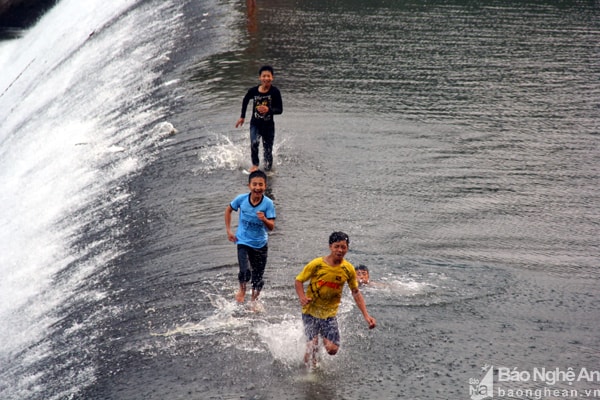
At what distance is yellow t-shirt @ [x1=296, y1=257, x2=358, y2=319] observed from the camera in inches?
267

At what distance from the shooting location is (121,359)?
307 inches

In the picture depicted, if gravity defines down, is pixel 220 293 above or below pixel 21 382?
above

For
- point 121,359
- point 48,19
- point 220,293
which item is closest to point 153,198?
point 220,293

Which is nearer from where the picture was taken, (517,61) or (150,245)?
(150,245)

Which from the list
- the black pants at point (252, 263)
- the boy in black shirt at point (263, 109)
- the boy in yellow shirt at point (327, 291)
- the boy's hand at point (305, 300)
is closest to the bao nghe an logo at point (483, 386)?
the boy in yellow shirt at point (327, 291)

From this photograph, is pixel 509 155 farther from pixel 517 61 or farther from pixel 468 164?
pixel 517 61

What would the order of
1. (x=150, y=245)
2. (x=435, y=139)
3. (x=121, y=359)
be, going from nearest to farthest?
(x=121, y=359), (x=150, y=245), (x=435, y=139)

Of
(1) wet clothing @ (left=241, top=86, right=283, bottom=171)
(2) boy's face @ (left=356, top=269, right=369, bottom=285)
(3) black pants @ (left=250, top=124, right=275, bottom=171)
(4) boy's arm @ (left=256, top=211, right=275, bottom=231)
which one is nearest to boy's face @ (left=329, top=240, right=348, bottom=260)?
(4) boy's arm @ (left=256, top=211, right=275, bottom=231)

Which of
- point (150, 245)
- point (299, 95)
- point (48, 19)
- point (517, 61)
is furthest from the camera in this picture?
point (48, 19)

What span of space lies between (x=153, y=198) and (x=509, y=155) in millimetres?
5821

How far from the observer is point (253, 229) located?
314 inches

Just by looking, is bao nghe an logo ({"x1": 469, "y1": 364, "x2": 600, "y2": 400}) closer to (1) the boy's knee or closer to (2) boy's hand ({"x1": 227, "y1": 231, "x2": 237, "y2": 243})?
(1) the boy's knee

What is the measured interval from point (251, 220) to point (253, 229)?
112 mm

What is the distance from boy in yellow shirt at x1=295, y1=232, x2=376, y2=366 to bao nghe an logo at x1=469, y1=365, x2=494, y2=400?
1.09 metres
